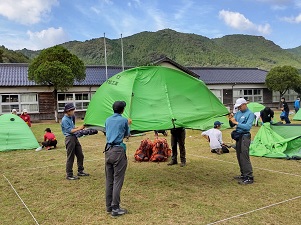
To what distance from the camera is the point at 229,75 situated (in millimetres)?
36312

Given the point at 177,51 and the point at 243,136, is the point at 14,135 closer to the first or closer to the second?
the point at 243,136

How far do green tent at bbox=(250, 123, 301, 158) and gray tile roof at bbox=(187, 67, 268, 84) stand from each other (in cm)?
2401

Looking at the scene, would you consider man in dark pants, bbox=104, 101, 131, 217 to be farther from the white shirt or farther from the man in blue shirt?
the white shirt

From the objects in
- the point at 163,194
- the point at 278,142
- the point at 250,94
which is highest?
the point at 250,94

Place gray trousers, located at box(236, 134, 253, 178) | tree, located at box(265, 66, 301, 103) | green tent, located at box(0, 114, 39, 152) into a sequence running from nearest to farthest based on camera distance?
gray trousers, located at box(236, 134, 253, 178)
green tent, located at box(0, 114, 39, 152)
tree, located at box(265, 66, 301, 103)

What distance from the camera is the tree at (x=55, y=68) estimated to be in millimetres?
21750

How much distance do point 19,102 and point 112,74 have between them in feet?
31.5

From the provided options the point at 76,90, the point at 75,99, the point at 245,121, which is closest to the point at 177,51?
the point at 76,90

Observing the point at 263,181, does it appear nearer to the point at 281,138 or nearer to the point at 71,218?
the point at 281,138

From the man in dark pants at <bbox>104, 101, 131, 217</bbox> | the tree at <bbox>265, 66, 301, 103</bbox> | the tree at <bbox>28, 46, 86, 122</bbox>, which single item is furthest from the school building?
the man in dark pants at <bbox>104, 101, 131, 217</bbox>

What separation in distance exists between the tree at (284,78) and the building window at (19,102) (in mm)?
23705

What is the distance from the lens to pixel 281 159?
8664 mm

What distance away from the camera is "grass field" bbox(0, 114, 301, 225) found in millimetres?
4652

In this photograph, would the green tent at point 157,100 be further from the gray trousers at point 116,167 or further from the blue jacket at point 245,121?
the gray trousers at point 116,167
